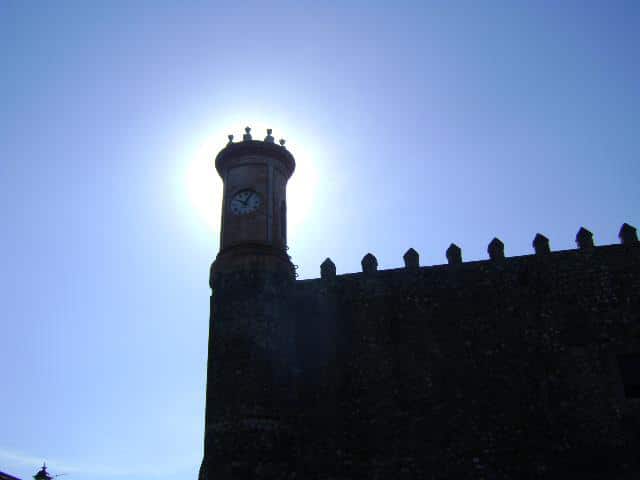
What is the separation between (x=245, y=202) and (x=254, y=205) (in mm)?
283

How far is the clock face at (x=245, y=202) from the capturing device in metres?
18.1

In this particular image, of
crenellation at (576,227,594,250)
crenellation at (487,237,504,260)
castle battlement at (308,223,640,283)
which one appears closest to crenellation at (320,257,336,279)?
castle battlement at (308,223,640,283)

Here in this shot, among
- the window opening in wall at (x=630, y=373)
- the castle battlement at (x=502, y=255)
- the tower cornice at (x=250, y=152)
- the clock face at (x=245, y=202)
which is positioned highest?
the tower cornice at (x=250, y=152)

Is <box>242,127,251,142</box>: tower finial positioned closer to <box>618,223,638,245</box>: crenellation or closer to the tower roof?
the tower roof

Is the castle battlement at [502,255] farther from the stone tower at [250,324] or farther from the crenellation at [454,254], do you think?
the stone tower at [250,324]

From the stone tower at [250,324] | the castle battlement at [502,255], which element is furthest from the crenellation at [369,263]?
the stone tower at [250,324]

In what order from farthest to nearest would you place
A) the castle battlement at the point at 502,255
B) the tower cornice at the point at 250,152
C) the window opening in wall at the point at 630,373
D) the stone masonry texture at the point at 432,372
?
the tower cornice at the point at 250,152 → the castle battlement at the point at 502,255 → the window opening in wall at the point at 630,373 → the stone masonry texture at the point at 432,372

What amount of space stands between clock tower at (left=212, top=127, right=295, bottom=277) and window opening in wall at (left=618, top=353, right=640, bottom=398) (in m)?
7.95

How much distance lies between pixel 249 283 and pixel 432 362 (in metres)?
4.65

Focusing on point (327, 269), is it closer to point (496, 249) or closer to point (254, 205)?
point (254, 205)

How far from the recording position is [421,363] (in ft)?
54.1

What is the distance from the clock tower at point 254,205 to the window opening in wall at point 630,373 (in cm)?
795

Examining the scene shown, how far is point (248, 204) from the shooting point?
715 inches

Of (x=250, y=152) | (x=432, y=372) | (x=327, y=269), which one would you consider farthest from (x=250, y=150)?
(x=432, y=372)
